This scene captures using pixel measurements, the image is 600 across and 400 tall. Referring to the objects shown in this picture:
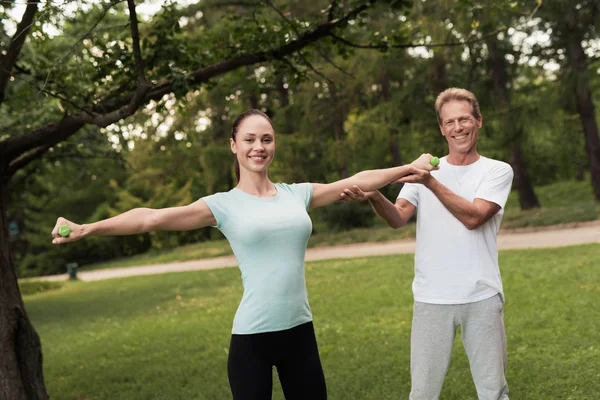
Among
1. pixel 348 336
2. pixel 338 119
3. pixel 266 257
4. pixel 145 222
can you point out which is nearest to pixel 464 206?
pixel 266 257

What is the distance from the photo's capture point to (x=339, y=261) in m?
16.6

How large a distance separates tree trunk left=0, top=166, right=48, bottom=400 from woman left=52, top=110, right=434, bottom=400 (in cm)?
312

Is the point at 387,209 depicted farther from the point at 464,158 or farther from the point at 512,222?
the point at 512,222

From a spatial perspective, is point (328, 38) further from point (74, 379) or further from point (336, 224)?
point (336, 224)

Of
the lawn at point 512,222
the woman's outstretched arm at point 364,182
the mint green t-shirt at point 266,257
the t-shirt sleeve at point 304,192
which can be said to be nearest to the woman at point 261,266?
the mint green t-shirt at point 266,257

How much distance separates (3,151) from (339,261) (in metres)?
11.7

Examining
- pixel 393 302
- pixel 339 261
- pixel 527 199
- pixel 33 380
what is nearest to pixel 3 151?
pixel 33 380

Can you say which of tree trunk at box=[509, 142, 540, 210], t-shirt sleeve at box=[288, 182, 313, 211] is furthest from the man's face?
tree trunk at box=[509, 142, 540, 210]

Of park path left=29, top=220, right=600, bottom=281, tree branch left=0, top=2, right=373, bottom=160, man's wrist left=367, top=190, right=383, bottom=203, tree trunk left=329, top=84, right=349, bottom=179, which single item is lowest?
park path left=29, top=220, right=600, bottom=281

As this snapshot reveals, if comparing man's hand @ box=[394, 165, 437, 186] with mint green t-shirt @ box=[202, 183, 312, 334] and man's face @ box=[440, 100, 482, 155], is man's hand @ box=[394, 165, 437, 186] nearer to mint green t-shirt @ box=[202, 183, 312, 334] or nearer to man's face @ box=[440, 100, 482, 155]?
man's face @ box=[440, 100, 482, 155]

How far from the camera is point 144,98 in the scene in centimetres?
551

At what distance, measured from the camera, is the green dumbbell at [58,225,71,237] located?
2.57 metres

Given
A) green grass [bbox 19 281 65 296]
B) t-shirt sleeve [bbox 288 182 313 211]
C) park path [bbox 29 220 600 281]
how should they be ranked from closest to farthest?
t-shirt sleeve [bbox 288 182 313 211] → park path [bbox 29 220 600 281] → green grass [bbox 19 281 65 296]

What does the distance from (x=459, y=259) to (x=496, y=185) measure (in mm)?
418
